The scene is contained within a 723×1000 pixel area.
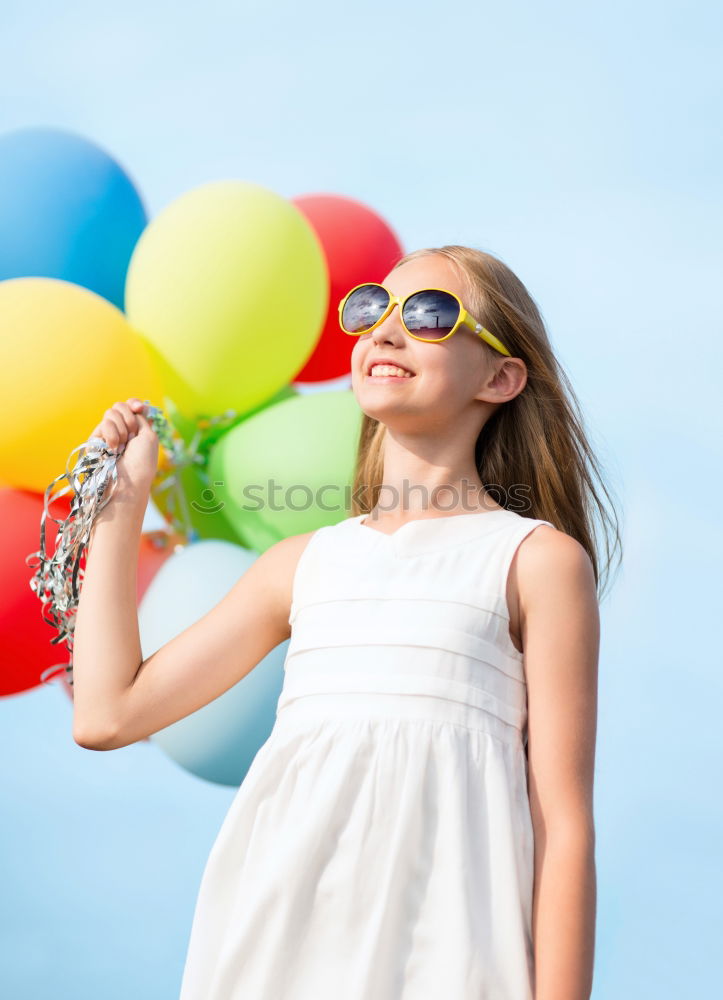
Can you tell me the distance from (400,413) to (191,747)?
1367 mm

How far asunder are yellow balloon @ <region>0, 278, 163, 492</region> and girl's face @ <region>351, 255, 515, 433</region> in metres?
1.17

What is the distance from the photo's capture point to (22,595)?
2.60 meters

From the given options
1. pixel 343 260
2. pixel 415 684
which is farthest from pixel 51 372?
pixel 415 684

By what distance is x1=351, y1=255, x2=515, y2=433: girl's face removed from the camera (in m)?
1.43

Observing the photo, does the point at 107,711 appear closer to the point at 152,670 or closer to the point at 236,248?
the point at 152,670

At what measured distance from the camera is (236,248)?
2707 millimetres

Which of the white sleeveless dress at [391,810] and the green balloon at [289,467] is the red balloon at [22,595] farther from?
the white sleeveless dress at [391,810]

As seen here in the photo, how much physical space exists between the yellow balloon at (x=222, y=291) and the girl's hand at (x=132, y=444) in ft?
3.99

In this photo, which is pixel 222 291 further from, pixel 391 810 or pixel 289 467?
pixel 391 810

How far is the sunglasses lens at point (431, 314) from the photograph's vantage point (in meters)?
1.43

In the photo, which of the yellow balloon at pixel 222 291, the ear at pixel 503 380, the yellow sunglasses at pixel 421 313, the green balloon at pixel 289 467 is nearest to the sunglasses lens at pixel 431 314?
the yellow sunglasses at pixel 421 313

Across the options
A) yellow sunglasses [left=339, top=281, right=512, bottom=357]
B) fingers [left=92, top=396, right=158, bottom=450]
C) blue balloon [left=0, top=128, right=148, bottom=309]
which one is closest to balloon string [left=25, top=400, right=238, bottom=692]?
fingers [left=92, top=396, right=158, bottom=450]

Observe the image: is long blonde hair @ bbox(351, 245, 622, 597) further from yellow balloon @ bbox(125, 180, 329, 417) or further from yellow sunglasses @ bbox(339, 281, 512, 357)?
yellow balloon @ bbox(125, 180, 329, 417)

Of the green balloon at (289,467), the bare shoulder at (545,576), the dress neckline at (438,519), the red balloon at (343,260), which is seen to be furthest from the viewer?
the red balloon at (343,260)
